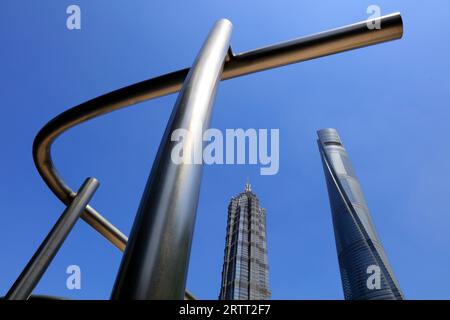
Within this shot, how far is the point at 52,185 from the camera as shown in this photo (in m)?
3.96

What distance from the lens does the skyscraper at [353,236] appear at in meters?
71.3

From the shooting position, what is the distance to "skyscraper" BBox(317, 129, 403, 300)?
71.3 metres

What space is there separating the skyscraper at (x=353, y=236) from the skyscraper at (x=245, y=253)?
1947cm

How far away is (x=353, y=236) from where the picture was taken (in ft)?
246

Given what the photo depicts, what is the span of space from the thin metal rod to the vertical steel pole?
11.0 feet

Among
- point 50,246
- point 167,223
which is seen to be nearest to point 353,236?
point 50,246

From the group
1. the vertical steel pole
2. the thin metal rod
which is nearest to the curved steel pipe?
the vertical steel pole

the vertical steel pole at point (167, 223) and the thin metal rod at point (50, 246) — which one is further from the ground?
the thin metal rod at point (50, 246)

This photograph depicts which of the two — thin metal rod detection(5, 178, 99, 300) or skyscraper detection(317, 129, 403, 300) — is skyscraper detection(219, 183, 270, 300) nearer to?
skyscraper detection(317, 129, 403, 300)

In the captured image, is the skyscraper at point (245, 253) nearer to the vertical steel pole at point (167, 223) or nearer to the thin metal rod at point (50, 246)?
the thin metal rod at point (50, 246)

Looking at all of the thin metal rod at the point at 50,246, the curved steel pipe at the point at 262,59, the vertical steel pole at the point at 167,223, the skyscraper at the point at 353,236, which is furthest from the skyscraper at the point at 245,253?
the vertical steel pole at the point at 167,223

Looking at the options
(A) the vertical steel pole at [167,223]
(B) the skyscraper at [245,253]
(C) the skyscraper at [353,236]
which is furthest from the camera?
(C) the skyscraper at [353,236]
